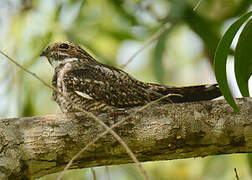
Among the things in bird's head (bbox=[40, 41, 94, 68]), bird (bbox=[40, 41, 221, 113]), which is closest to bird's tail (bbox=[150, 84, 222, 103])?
bird (bbox=[40, 41, 221, 113])

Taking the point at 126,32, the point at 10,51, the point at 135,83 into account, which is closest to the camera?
the point at 135,83

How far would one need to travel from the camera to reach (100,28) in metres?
5.26

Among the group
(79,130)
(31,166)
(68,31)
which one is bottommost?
(31,166)

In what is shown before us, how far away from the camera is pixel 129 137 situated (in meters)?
2.54

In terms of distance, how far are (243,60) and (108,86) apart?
41.3 inches

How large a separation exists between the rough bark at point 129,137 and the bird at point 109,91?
0.40 metres

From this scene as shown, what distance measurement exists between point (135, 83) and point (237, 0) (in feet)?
7.51

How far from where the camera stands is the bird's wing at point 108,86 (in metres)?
3.10

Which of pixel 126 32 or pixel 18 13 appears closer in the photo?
pixel 18 13

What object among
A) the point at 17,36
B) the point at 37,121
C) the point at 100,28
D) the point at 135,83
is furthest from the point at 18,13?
the point at 37,121

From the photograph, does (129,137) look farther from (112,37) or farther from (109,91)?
(112,37)

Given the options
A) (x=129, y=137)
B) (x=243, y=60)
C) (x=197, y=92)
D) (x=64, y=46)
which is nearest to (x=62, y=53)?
(x=64, y=46)

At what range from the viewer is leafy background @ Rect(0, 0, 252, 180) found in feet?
13.9

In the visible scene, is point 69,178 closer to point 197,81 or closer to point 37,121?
point 37,121
